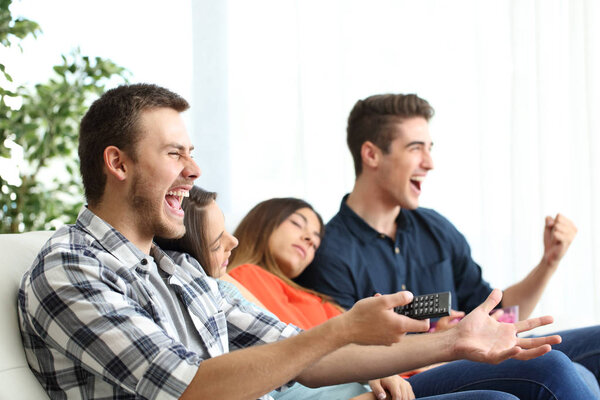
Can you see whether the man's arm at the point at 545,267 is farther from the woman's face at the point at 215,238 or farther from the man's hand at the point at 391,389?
the woman's face at the point at 215,238

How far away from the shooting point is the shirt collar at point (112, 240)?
4.29ft

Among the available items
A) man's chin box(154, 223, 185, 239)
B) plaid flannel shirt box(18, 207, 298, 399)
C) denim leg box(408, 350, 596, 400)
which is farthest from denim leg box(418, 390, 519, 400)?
man's chin box(154, 223, 185, 239)

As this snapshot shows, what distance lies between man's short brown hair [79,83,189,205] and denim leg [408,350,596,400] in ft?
3.01

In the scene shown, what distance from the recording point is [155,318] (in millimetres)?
1253

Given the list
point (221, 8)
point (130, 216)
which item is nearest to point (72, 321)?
point (130, 216)

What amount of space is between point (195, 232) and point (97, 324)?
570mm

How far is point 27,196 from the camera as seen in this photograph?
2.72 meters

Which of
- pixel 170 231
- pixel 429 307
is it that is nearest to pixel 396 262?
pixel 429 307

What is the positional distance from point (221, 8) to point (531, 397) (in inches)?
91.8

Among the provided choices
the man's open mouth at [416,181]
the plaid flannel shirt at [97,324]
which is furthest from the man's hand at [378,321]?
the man's open mouth at [416,181]

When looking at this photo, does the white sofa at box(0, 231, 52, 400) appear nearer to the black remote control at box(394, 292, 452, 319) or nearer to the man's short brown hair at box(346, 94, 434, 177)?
the black remote control at box(394, 292, 452, 319)

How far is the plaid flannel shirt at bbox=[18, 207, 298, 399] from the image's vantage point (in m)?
1.12

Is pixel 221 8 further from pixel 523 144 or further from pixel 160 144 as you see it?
pixel 160 144

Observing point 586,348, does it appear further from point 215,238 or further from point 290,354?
point 290,354
